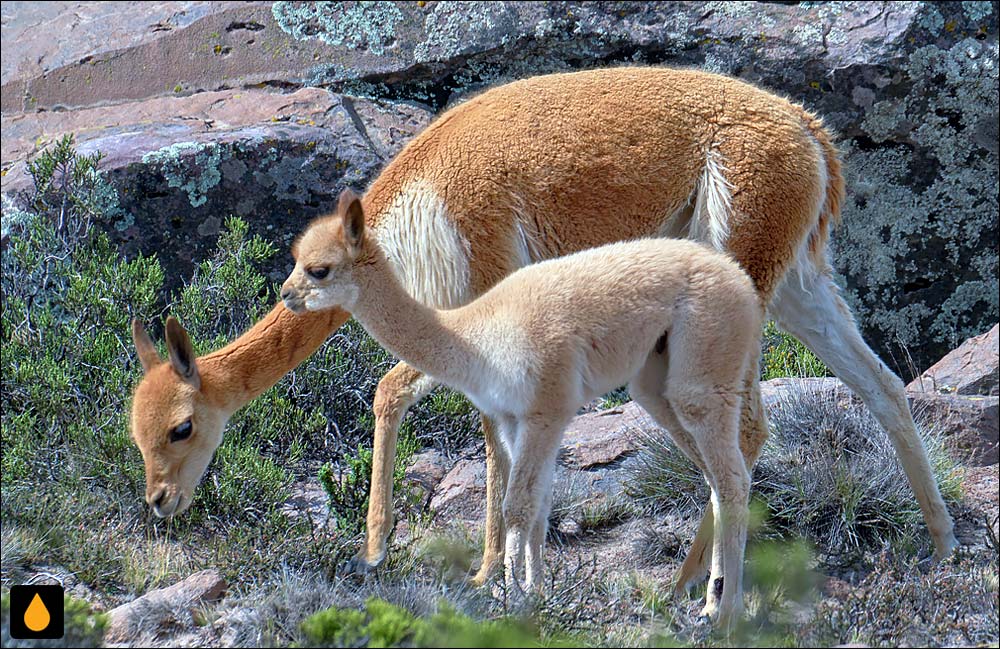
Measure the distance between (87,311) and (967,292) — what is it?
248 inches

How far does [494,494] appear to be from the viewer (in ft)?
20.1

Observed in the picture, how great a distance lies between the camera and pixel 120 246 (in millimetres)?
8406

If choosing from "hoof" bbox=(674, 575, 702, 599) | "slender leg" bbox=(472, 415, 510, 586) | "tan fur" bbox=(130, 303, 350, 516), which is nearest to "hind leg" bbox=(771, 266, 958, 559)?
"hoof" bbox=(674, 575, 702, 599)

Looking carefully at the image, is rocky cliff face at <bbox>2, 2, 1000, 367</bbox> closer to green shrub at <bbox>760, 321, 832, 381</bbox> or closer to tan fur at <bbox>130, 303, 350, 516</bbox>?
green shrub at <bbox>760, 321, 832, 381</bbox>

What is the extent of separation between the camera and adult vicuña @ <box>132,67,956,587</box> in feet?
19.3

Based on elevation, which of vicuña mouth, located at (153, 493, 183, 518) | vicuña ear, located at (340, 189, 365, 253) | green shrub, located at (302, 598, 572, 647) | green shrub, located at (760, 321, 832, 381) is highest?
vicuña ear, located at (340, 189, 365, 253)

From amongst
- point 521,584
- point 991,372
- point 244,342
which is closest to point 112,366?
point 244,342

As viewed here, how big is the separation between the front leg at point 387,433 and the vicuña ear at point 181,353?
0.96 metres

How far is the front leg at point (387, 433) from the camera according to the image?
592 cm

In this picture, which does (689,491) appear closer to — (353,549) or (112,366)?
(353,549)

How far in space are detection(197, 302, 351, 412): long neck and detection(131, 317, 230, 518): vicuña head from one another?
4.8 inches

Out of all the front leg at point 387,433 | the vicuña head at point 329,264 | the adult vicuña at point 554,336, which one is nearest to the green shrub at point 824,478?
the adult vicuña at point 554,336

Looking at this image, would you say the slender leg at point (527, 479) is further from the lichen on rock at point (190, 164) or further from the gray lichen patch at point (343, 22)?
the gray lichen patch at point (343, 22)

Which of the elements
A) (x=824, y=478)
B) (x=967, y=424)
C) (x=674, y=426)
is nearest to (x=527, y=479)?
(x=674, y=426)
